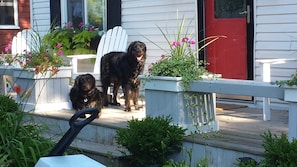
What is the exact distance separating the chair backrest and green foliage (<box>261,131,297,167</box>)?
4404 millimetres

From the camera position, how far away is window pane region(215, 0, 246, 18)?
6.51m

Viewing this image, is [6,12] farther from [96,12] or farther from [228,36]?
[228,36]

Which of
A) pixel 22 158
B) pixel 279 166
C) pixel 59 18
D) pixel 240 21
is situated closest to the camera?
pixel 279 166

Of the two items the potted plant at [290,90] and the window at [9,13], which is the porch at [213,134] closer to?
the potted plant at [290,90]

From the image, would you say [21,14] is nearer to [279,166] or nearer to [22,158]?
[22,158]

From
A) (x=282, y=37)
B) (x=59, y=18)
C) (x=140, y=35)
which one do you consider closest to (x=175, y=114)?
(x=282, y=37)

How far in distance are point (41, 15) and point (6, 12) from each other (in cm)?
419

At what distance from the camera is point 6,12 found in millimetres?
14000

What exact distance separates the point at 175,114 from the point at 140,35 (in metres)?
3.39

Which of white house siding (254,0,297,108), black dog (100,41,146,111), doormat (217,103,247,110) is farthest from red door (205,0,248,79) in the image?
black dog (100,41,146,111)

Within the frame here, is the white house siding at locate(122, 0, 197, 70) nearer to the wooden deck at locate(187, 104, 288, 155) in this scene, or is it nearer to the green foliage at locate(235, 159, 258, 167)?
the wooden deck at locate(187, 104, 288, 155)

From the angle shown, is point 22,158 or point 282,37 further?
point 282,37

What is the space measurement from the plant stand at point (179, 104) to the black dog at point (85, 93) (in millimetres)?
1109

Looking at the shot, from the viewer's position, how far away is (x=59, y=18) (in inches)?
379
